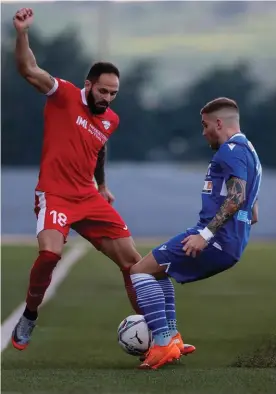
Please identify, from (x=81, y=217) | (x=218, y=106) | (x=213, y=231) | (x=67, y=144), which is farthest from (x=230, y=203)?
(x=67, y=144)

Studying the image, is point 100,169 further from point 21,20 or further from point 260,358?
point 260,358

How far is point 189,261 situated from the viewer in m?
6.82

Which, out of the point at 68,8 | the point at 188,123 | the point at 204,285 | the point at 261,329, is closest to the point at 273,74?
the point at 188,123

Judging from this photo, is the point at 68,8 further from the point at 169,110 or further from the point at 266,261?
the point at 266,261

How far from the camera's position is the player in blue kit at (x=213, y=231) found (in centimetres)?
651

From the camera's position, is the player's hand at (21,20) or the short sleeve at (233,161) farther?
the player's hand at (21,20)

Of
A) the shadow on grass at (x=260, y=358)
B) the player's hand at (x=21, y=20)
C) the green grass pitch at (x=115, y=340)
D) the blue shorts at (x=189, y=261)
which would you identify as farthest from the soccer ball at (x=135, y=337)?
the player's hand at (x=21, y=20)

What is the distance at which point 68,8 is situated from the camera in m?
22.0

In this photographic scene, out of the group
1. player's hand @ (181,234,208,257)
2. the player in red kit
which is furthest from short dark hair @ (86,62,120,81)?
player's hand @ (181,234,208,257)

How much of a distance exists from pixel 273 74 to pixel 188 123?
199 cm

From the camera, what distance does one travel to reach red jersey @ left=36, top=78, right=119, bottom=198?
759 centimetres

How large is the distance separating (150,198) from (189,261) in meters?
15.5

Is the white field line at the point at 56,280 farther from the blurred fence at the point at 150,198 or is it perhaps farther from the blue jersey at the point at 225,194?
the blurred fence at the point at 150,198

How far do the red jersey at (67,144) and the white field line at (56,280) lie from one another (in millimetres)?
1633
